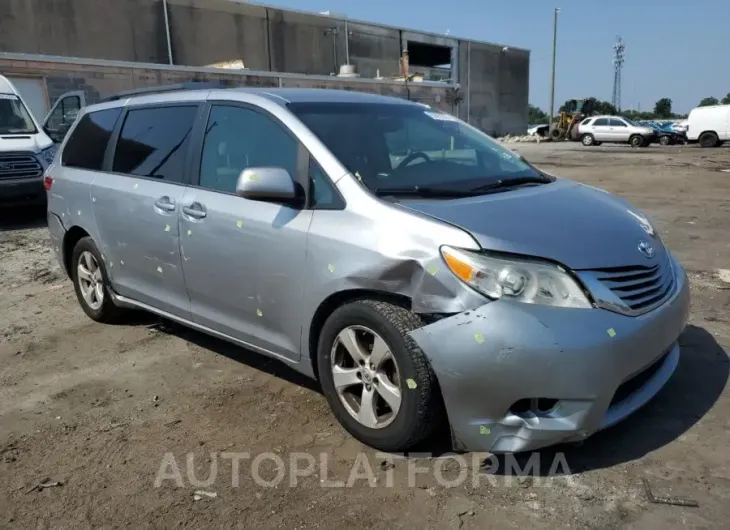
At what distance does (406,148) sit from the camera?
12.0 feet

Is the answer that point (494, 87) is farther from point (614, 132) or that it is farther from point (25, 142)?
point (25, 142)

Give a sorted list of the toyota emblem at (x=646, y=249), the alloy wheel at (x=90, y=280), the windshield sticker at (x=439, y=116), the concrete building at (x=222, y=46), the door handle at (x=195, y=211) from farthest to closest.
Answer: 1. the concrete building at (x=222, y=46)
2. the alloy wheel at (x=90, y=280)
3. the windshield sticker at (x=439, y=116)
4. the door handle at (x=195, y=211)
5. the toyota emblem at (x=646, y=249)

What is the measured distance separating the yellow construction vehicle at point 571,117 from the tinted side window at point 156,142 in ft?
122

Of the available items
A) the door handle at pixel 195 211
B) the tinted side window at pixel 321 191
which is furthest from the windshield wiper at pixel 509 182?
the door handle at pixel 195 211

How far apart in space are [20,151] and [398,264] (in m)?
9.35

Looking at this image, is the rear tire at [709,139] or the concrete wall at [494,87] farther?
the concrete wall at [494,87]

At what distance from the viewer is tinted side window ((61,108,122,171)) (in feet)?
15.8

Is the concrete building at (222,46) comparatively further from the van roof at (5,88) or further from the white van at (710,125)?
the white van at (710,125)

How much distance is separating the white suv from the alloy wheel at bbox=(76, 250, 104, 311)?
33278mm

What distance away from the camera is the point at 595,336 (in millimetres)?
2574

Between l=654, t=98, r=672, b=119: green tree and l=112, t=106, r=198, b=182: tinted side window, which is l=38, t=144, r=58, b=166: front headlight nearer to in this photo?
l=112, t=106, r=198, b=182: tinted side window

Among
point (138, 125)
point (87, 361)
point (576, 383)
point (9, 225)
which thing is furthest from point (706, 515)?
point (9, 225)

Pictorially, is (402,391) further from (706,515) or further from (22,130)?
(22,130)

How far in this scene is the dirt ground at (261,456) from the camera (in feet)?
8.54
